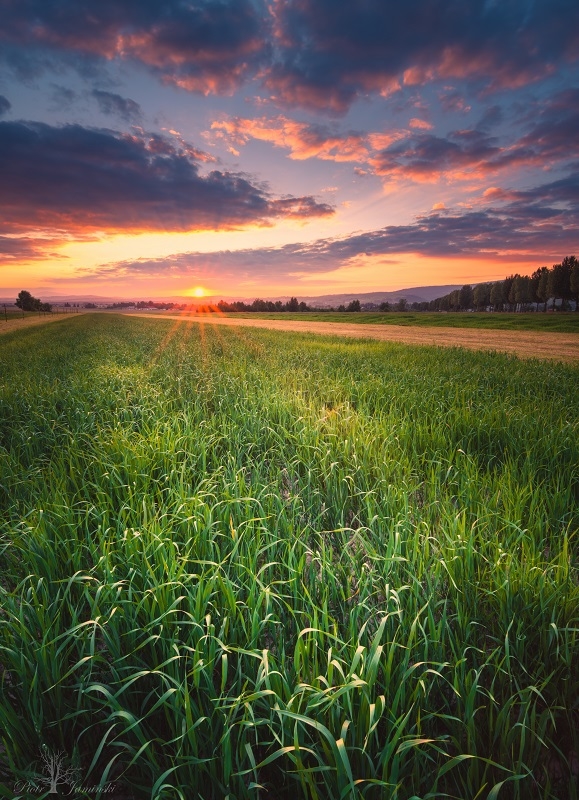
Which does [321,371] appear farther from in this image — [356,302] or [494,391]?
[356,302]

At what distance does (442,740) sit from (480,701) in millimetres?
608

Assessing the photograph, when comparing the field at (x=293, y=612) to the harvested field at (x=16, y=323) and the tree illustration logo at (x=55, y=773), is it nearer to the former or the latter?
the tree illustration logo at (x=55, y=773)

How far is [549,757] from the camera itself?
189 centimetres

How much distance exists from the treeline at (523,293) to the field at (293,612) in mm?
112824

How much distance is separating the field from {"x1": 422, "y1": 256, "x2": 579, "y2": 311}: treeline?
113 m

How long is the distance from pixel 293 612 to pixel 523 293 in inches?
5647

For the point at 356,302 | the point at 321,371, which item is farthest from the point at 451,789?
the point at 356,302

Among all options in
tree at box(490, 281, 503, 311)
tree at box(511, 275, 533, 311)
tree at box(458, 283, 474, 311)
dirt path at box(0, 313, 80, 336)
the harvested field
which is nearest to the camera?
the harvested field

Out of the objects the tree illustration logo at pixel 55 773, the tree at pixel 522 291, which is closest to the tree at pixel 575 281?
the tree at pixel 522 291

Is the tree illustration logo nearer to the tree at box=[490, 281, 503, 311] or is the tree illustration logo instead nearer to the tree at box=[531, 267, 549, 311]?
the tree at box=[531, 267, 549, 311]

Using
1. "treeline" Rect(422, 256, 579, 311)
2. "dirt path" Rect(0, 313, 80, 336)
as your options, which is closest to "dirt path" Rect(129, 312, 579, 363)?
"dirt path" Rect(0, 313, 80, 336)

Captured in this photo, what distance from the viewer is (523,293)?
122188 millimetres

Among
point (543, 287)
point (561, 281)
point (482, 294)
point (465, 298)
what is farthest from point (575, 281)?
point (465, 298)

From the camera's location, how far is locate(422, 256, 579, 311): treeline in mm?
101875
